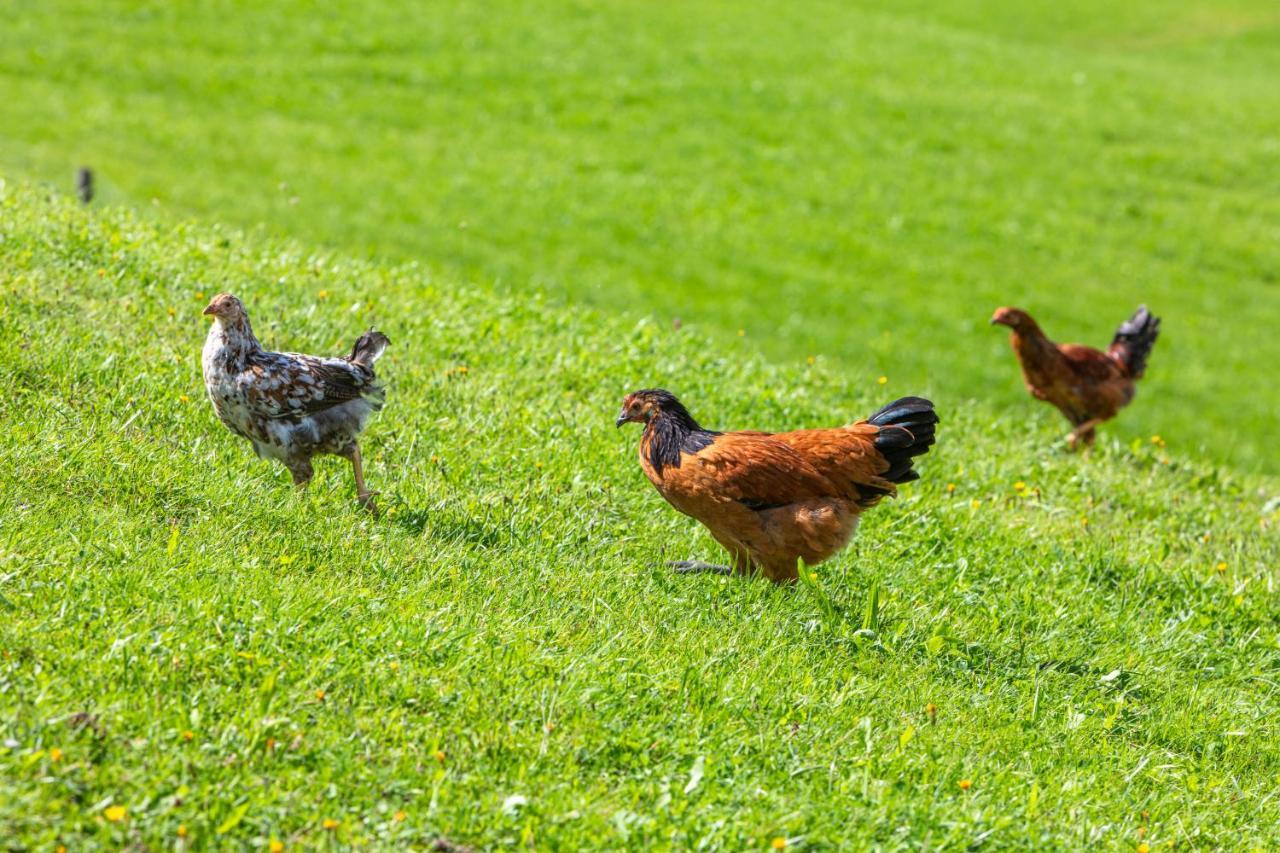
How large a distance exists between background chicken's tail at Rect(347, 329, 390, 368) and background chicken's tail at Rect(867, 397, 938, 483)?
9.93ft

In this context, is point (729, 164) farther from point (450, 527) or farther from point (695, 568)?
point (450, 527)

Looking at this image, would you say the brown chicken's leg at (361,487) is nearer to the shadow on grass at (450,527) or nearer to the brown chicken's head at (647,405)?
the shadow on grass at (450,527)

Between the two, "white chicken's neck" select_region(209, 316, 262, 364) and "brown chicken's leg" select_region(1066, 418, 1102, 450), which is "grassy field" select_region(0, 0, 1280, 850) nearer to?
"brown chicken's leg" select_region(1066, 418, 1102, 450)

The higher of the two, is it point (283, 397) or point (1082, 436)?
point (283, 397)

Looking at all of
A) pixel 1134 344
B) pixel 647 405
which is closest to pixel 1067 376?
pixel 1134 344

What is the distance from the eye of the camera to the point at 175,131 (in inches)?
939

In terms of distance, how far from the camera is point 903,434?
744 cm

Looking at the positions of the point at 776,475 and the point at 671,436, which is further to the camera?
the point at 671,436

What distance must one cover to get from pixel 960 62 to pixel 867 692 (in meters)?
29.7

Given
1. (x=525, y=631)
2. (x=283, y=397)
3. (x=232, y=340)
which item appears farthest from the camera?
(x=232, y=340)

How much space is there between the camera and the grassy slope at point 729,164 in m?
21.0

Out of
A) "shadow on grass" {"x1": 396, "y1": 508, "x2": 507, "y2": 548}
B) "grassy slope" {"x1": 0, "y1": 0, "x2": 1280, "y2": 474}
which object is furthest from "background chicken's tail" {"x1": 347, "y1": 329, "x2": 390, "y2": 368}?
"grassy slope" {"x1": 0, "y1": 0, "x2": 1280, "y2": 474}

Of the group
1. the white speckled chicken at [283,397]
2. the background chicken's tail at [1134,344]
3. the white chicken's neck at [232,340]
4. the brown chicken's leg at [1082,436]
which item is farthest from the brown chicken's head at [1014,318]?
the white chicken's neck at [232,340]

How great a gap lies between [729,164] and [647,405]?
19043 millimetres
